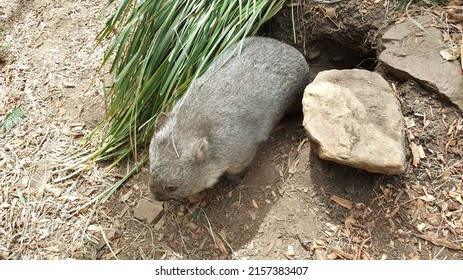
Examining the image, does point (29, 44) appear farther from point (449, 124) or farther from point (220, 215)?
point (449, 124)

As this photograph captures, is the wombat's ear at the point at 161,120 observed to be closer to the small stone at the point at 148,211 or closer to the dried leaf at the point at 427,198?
the small stone at the point at 148,211

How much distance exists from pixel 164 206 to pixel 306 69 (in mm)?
1688

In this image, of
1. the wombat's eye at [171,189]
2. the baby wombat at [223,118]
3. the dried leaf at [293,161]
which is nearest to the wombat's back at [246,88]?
the baby wombat at [223,118]

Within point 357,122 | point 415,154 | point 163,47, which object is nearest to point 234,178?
point 357,122

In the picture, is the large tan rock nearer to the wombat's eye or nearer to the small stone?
the wombat's eye

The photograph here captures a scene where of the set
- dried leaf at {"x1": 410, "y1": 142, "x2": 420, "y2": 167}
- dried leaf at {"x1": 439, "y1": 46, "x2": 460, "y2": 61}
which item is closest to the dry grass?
dried leaf at {"x1": 410, "y1": 142, "x2": 420, "y2": 167}

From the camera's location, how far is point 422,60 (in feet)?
10.4

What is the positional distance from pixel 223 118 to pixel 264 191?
2.20 ft

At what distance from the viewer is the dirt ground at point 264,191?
2963 mm

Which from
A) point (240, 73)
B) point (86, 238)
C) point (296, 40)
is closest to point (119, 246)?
point (86, 238)

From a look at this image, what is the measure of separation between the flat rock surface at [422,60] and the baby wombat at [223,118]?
77 centimetres

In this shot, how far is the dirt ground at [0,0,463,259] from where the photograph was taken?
296cm

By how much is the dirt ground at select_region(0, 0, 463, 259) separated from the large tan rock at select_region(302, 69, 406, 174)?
21 cm

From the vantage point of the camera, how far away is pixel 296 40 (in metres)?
3.90
